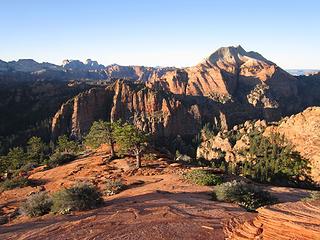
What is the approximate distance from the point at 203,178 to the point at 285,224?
14115 millimetres

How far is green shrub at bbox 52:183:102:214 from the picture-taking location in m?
16.4

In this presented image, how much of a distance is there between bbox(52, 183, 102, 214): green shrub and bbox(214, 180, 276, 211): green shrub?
17.7 feet

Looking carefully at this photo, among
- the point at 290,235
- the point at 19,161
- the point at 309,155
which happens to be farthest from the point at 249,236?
the point at 309,155

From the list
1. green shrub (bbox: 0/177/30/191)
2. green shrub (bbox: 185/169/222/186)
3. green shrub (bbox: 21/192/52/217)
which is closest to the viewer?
green shrub (bbox: 21/192/52/217)

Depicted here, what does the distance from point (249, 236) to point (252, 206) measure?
705cm

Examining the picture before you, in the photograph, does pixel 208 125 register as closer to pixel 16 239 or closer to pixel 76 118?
pixel 76 118

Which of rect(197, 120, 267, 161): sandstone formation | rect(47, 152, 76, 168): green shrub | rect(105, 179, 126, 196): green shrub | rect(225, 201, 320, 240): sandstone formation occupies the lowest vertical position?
rect(197, 120, 267, 161): sandstone formation

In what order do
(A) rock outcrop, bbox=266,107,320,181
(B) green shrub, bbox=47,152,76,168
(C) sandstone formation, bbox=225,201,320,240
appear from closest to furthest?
1. (C) sandstone formation, bbox=225,201,320,240
2. (B) green shrub, bbox=47,152,76,168
3. (A) rock outcrop, bbox=266,107,320,181

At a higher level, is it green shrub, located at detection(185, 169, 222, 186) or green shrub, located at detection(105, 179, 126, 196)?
green shrub, located at detection(185, 169, 222, 186)

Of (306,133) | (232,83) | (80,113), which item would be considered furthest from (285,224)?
(232,83)

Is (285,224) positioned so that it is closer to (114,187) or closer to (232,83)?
(114,187)

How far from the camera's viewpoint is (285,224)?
8.49 metres

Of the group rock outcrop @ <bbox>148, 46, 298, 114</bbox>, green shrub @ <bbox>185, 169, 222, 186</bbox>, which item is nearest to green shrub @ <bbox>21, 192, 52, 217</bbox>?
green shrub @ <bbox>185, 169, 222, 186</bbox>

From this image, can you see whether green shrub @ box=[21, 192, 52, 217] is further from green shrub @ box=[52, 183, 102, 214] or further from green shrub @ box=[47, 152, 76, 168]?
green shrub @ box=[47, 152, 76, 168]
